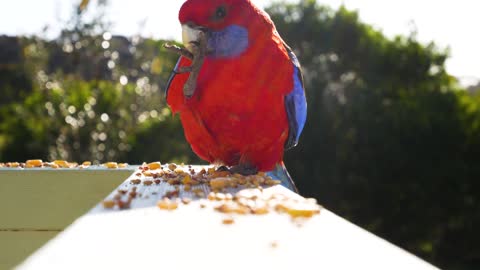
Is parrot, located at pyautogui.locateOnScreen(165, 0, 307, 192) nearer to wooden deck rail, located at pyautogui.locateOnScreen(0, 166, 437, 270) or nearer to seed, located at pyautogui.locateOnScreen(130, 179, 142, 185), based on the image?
seed, located at pyautogui.locateOnScreen(130, 179, 142, 185)

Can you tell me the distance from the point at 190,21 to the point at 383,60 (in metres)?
6.87

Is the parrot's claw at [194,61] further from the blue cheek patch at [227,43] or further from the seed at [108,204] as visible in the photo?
the seed at [108,204]

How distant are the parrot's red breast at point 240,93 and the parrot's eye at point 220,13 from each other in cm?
1

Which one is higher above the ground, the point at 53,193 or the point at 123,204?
the point at 123,204

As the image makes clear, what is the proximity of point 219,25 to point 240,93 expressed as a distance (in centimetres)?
25

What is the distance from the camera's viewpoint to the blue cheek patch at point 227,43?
175 cm

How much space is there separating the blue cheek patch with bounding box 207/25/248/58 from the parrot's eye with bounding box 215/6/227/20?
0.15 ft

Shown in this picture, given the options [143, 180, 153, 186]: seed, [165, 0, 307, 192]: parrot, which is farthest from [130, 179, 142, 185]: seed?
[165, 0, 307, 192]: parrot

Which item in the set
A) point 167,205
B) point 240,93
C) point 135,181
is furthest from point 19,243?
point 167,205

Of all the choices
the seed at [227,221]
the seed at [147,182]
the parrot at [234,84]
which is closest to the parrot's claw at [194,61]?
the parrot at [234,84]

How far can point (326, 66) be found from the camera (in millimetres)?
7711

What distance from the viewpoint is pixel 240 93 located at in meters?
1.73

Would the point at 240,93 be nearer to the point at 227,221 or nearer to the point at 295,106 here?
the point at 295,106

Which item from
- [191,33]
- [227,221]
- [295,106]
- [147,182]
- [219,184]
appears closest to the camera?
[227,221]
